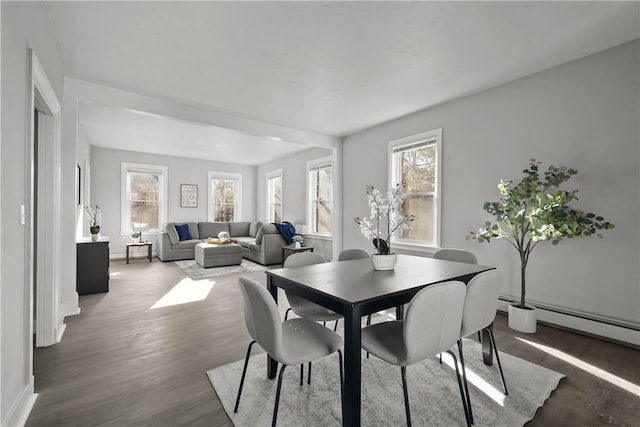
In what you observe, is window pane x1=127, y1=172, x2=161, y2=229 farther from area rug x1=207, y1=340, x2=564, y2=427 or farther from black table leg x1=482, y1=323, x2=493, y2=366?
black table leg x1=482, y1=323, x2=493, y2=366

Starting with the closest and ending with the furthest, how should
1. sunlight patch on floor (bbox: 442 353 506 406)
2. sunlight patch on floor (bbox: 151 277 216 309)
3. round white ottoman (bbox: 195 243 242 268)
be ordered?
sunlight patch on floor (bbox: 442 353 506 406), sunlight patch on floor (bbox: 151 277 216 309), round white ottoman (bbox: 195 243 242 268)

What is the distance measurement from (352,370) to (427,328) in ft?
1.38

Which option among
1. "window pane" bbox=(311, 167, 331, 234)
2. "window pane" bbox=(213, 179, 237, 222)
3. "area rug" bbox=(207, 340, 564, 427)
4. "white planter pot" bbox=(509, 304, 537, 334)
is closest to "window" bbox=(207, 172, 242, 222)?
"window pane" bbox=(213, 179, 237, 222)

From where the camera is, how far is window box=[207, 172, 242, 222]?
874 cm

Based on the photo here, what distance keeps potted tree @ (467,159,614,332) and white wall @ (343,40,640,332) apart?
6.3 inches

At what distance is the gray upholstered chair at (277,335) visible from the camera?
57.7 inches

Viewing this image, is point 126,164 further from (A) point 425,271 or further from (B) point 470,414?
(B) point 470,414

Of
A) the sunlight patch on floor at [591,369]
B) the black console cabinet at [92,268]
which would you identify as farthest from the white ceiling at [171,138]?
the sunlight patch on floor at [591,369]

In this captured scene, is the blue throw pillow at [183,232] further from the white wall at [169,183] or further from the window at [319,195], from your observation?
the window at [319,195]

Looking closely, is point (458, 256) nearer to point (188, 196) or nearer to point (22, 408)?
point (22, 408)

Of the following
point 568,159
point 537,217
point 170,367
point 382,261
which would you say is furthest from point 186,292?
point 568,159

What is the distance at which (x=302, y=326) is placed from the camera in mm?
1900

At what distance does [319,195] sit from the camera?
22.5ft

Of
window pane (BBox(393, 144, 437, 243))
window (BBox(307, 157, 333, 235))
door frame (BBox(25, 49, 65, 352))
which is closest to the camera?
door frame (BBox(25, 49, 65, 352))
